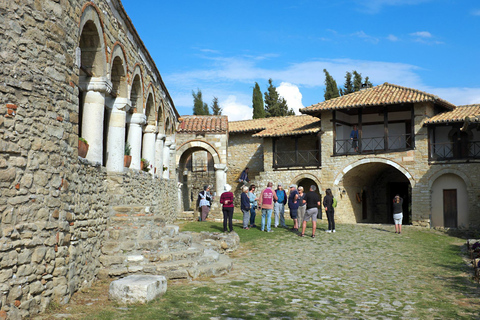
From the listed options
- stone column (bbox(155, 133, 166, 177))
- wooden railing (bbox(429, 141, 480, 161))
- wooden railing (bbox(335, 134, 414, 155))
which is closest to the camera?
stone column (bbox(155, 133, 166, 177))

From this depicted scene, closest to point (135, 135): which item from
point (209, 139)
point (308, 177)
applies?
point (209, 139)

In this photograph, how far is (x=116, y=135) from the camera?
31.4 feet

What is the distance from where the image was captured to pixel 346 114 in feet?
83.4

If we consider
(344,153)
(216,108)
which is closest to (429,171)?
(344,153)

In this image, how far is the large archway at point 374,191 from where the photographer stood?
2484 centimetres

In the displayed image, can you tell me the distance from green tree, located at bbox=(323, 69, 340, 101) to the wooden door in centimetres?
1986

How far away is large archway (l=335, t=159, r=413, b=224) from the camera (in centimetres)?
2484

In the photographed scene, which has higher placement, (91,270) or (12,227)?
(12,227)

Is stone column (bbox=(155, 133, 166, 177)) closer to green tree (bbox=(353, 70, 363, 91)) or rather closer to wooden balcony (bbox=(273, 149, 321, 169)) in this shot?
wooden balcony (bbox=(273, 149, 321, 169))

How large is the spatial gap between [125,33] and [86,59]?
2.21 meters

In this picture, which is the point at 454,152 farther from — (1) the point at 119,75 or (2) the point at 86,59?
(2) the point at 86,59

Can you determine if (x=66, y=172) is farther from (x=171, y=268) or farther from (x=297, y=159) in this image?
(x=297, y=159)

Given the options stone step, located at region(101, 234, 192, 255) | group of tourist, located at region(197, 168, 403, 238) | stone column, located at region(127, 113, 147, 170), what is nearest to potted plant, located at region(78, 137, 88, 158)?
stone step, located at region(101, 234, 192, 255)

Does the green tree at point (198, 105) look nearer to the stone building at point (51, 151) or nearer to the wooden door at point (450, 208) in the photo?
the wooden door at point (450, 208)
